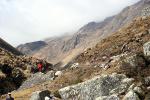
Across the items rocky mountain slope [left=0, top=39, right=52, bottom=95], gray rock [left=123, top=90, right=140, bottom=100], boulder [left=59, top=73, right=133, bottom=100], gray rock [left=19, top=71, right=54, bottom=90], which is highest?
rocky mountain slope [left=0, top=39, right=52, bottom=95]

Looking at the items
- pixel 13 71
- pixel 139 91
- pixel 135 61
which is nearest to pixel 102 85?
pixel 135 61

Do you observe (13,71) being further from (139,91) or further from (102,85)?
(139,91)

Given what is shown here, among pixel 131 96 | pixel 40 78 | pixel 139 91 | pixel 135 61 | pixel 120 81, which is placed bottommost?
pixel 131 96

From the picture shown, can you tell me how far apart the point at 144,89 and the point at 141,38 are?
48.1ft

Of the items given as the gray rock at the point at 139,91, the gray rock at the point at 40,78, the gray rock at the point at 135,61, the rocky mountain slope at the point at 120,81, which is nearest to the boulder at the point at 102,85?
the rocky mountain slope at the point at 120,81

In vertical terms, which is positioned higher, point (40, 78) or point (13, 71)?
point (13, 71)

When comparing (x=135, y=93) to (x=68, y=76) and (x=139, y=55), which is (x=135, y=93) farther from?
(x=68, y=76)

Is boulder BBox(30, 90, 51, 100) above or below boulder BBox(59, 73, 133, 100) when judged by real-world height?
above

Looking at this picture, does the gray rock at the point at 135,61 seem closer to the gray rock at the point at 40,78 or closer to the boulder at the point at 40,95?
the boulder at the point at 40,95

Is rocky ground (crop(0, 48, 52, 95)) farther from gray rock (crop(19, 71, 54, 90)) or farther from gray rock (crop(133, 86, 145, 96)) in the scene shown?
gray rock (crop(133, 86, 145, 96))

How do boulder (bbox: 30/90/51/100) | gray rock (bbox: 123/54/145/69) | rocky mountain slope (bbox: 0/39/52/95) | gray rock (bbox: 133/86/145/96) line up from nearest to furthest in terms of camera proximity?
gray rock (bbox: 133/86/145/96) < gray rock (bbox: 123/54/145/69) < boulder (bbox: 30/90/51/100) < rocky mountain slope (bbox: 0/39/52/95)

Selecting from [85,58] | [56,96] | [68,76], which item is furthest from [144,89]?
[85,58]

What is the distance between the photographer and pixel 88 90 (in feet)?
100

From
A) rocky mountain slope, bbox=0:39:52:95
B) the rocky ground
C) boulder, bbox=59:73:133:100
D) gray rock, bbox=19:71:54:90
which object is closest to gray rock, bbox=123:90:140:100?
boulder, bbox=59:73:133:100
